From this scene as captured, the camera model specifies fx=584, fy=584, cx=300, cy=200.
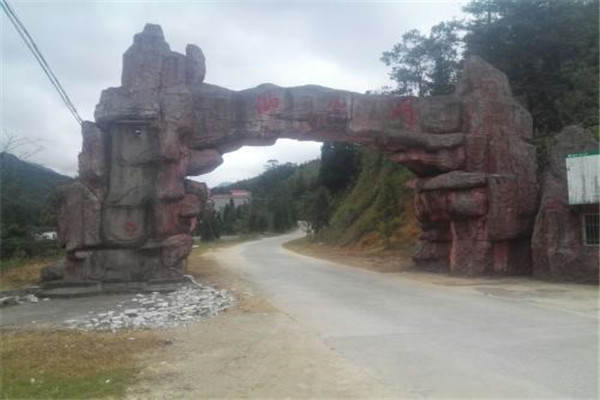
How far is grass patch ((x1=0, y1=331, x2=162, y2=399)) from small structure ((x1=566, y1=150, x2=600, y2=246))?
36.0ft

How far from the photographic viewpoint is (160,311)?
1027 cm

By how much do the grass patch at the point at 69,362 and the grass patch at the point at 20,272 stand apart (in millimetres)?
7218

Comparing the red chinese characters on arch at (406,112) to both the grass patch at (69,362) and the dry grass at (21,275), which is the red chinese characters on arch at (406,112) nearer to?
the dry grass at (21,275)

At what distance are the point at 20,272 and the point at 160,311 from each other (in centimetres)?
924

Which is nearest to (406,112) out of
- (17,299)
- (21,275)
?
(17,299)

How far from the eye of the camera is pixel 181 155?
14.7 meters

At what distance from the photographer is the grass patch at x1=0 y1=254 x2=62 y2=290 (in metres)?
15.1

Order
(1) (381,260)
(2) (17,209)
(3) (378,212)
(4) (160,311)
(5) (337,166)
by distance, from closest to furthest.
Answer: (4) (160,311), (2) (17,209), (1) (381,260), (3) (378,212), (5) (337,166)

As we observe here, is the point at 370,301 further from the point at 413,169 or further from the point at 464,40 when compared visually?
the point at 464,40

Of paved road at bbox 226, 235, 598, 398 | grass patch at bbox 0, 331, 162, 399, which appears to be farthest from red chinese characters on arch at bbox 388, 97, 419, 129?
grass patch at bbox 0, 331, 162, 399

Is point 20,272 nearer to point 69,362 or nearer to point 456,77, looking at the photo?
point 69,362

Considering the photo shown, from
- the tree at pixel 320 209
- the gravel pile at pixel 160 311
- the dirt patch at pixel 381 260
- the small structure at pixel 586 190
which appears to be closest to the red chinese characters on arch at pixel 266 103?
the gravel pile at pixel 160 311

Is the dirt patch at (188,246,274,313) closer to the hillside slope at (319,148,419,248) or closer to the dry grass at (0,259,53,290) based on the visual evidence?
the dry grass at (0,259,53,290)

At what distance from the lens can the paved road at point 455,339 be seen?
5785 millimetres
